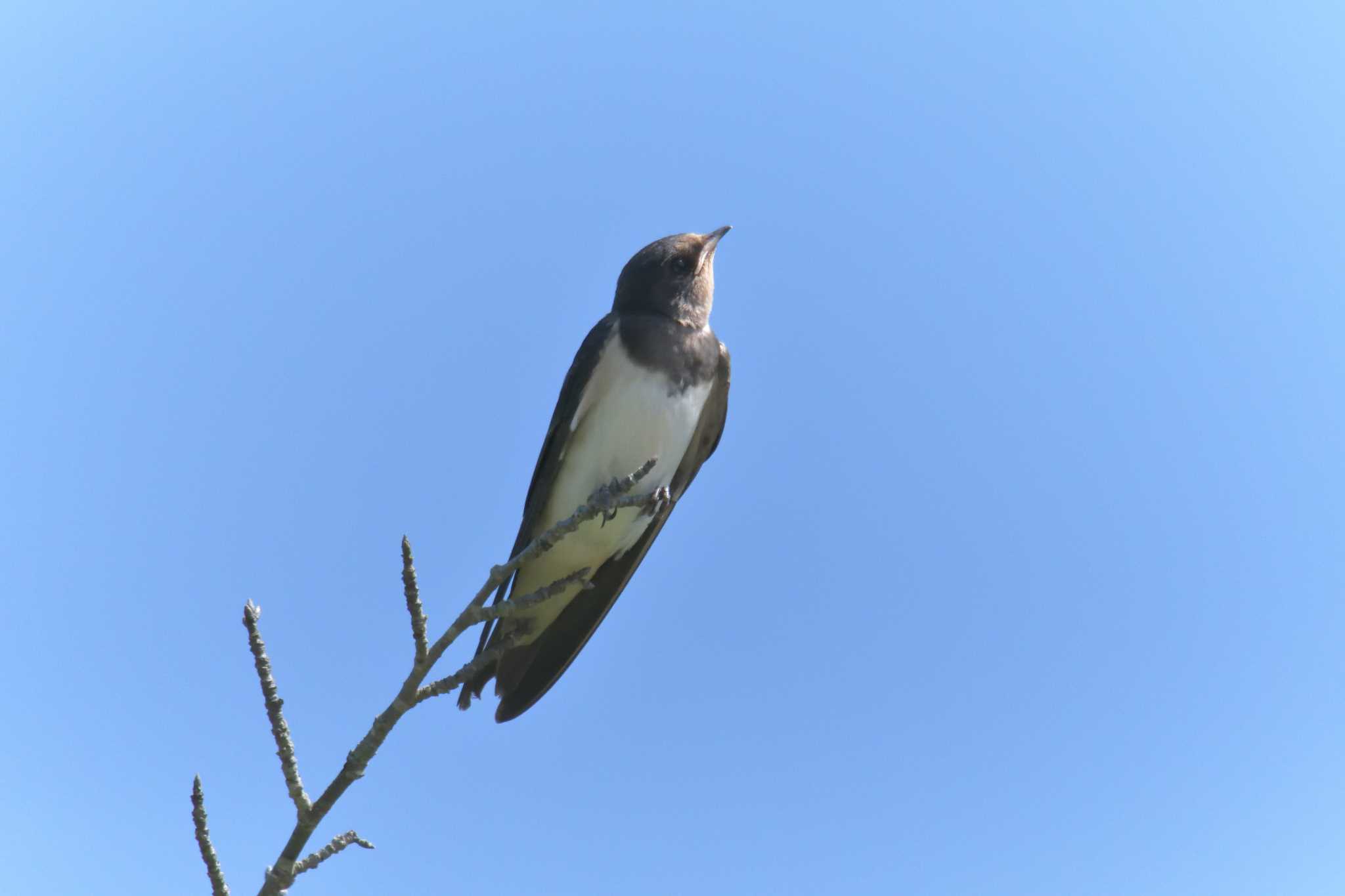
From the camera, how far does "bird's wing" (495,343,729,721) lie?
714cm

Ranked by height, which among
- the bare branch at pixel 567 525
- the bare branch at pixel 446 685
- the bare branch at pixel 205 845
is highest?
the bare branch at pixel 567 525

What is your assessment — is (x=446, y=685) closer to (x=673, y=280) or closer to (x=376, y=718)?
(x=376, y=718)

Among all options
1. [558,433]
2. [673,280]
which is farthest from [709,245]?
[558,433]

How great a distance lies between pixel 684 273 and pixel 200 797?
5.32 m

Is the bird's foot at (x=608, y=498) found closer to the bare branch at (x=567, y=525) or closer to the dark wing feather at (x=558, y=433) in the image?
the bare branch at (x=567, y=525)

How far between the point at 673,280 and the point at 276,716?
15.9 ft

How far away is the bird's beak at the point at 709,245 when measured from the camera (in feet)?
28.1

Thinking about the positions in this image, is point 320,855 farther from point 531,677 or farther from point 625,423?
point 625,423

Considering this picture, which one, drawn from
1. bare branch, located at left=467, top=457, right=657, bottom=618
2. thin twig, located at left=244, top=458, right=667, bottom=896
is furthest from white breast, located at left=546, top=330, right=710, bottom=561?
thin twig, located at left=244, top=458, right=667, bottom=896

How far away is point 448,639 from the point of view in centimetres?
441

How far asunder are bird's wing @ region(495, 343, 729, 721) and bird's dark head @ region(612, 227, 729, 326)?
20.6 inches

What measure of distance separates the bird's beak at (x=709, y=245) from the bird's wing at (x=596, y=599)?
0.91m

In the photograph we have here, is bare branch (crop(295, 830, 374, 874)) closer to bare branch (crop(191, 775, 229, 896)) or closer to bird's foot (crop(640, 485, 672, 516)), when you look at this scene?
bare branch (crop(191, 775, 229, 896))

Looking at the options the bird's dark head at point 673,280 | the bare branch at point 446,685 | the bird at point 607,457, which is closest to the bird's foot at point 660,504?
the bird at point 607,457
